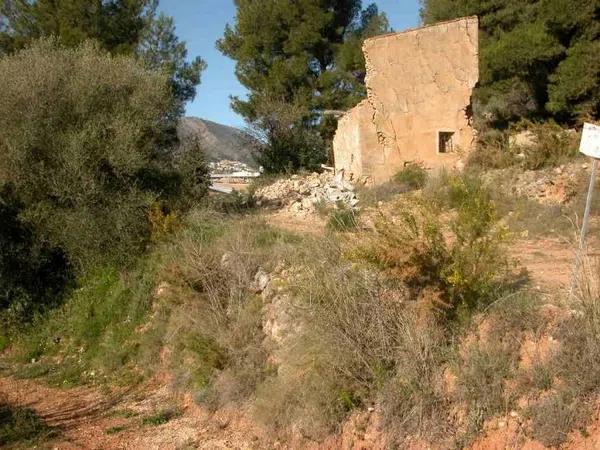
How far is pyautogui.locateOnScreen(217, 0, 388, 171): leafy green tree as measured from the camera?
24.0 m

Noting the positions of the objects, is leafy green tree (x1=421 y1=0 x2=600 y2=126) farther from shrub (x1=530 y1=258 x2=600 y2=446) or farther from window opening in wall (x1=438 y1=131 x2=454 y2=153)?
shrub (x1=530 y1=258 x2=600 y2=446)

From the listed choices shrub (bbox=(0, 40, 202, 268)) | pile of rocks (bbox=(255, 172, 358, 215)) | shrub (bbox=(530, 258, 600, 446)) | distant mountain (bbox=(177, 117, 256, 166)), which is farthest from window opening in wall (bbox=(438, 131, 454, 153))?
shrub (bbox=(530, 258, 600, 446))

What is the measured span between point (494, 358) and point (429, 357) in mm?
629

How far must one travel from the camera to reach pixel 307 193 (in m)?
17.5

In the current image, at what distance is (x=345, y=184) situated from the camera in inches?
658

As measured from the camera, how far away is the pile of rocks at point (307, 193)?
1484 cm

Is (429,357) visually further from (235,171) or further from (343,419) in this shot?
(235,171)

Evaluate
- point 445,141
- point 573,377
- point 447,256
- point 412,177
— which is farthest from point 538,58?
point 573,377

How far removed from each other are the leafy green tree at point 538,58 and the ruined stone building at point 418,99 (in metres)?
1.98

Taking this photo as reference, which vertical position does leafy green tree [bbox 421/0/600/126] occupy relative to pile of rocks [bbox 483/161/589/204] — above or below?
above

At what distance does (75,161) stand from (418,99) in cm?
889

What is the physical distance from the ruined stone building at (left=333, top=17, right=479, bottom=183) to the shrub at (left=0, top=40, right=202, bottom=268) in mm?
6646

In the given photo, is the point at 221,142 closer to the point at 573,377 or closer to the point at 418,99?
the point at 418,99

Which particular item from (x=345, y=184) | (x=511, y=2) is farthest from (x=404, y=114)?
(x=511, y=2)
